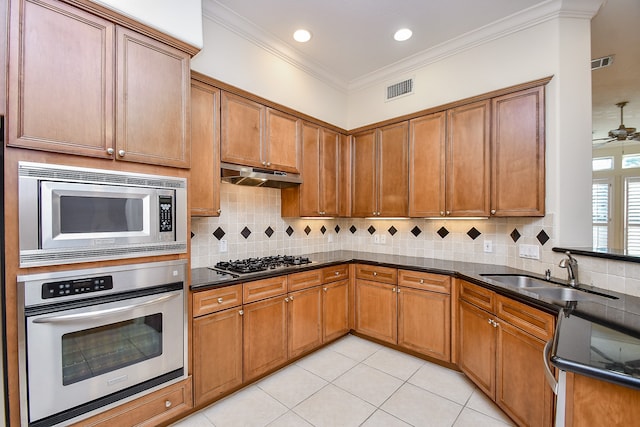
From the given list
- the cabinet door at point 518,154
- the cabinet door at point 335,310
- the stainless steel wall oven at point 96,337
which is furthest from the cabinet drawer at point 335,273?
the cabinet door at point 518,154

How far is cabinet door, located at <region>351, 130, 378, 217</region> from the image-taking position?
11.7ft

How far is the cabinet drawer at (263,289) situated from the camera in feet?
7.75

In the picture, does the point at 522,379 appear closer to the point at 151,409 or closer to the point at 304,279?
the point at 304,279

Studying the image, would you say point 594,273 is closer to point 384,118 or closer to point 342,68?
point 384,118

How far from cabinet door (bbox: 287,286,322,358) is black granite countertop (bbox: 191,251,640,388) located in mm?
278

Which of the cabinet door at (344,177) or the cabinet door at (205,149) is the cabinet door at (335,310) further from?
the cabinet door at (205,149)

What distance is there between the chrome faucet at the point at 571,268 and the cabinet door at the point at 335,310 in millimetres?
1976

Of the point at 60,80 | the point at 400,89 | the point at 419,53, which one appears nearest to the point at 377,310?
the point at 400,89

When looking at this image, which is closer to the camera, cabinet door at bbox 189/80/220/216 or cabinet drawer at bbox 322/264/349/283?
cabinet door at bbox 189/80/220/216

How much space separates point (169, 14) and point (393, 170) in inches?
97.6

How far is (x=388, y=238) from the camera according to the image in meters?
3.73

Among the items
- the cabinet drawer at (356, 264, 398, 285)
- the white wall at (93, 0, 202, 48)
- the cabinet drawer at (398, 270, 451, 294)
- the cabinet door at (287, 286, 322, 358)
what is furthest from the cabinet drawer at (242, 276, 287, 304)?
the white wall at (93, 0, 202, 48)

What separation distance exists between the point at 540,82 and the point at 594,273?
1.58m

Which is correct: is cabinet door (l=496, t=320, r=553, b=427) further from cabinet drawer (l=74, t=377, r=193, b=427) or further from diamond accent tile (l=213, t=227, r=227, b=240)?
diamond accent tile (l=213, t=227, r=227, b=240)
